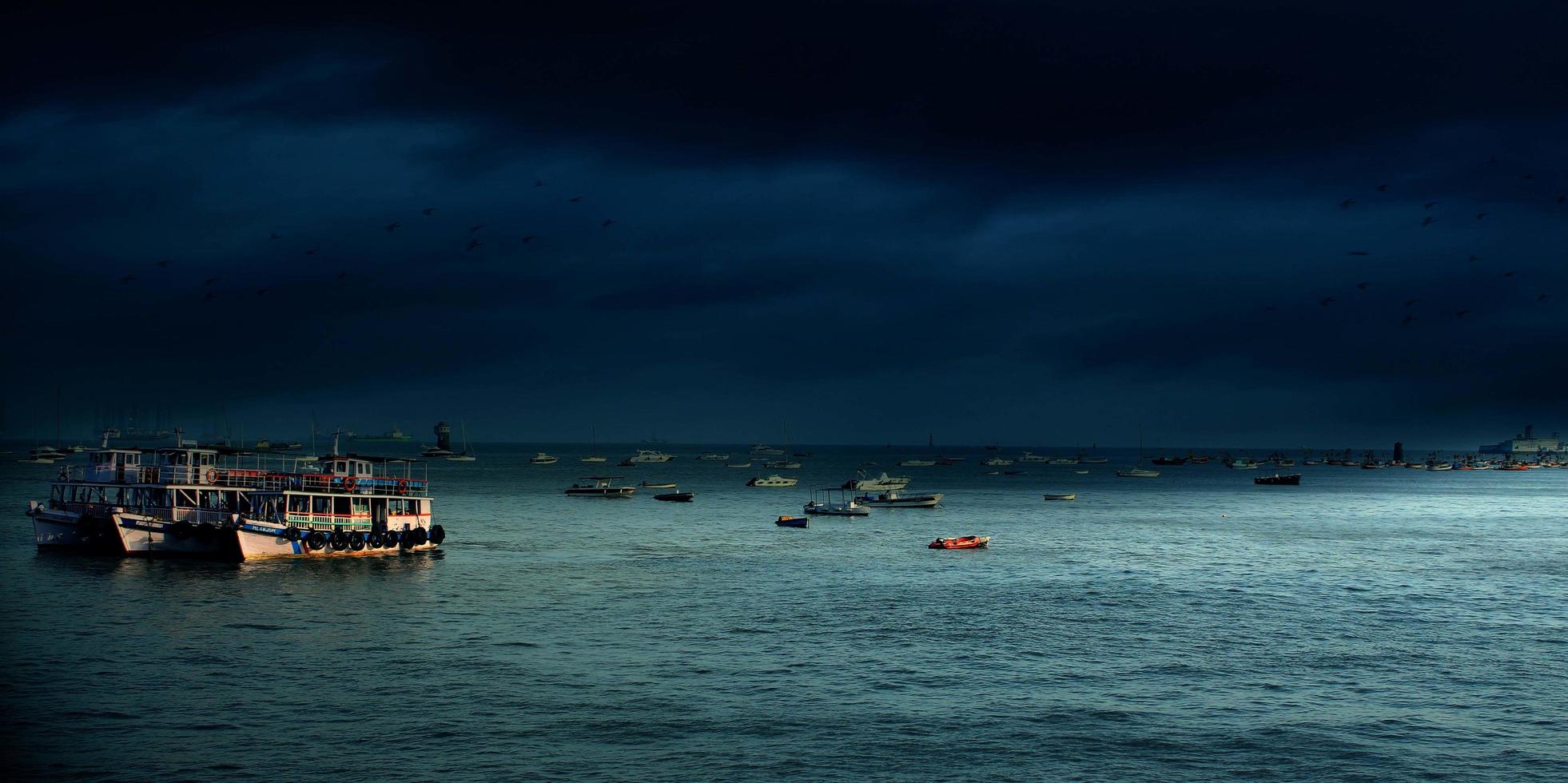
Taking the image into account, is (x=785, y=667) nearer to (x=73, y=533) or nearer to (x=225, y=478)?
(x=225, y=478)

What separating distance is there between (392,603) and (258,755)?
31911 millimetres

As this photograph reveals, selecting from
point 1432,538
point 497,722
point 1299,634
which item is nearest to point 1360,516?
point 1432,538

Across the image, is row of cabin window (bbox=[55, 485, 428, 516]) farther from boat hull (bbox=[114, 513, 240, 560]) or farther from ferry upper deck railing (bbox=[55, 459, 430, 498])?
boat hull (bbox=[114, 513, 240, 560])

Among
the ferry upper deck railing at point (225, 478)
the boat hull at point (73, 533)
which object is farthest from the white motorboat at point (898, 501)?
the boat hull at point (73, 533)

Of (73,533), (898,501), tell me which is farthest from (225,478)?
(898,501)

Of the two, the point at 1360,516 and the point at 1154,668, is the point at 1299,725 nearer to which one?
the point at 1154,668

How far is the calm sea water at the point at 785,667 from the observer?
37.8 metres

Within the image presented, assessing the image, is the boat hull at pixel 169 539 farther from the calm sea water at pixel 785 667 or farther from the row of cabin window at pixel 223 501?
the calm sea water at pixel 785 667

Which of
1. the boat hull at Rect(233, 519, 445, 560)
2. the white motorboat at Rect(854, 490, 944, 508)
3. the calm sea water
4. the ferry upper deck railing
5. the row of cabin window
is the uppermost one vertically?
the ferry upper deck railing

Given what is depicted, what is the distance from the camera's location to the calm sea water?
124ft

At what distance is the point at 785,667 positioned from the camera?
50.9 meters

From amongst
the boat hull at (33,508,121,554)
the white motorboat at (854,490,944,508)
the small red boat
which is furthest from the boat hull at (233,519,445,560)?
the white motorboat at (854,490,944,508)

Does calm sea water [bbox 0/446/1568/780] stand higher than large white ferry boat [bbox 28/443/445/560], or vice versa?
large white ferry boat [bbox 28/443/445/560]

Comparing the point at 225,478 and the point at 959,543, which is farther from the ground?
the point at 225,478
